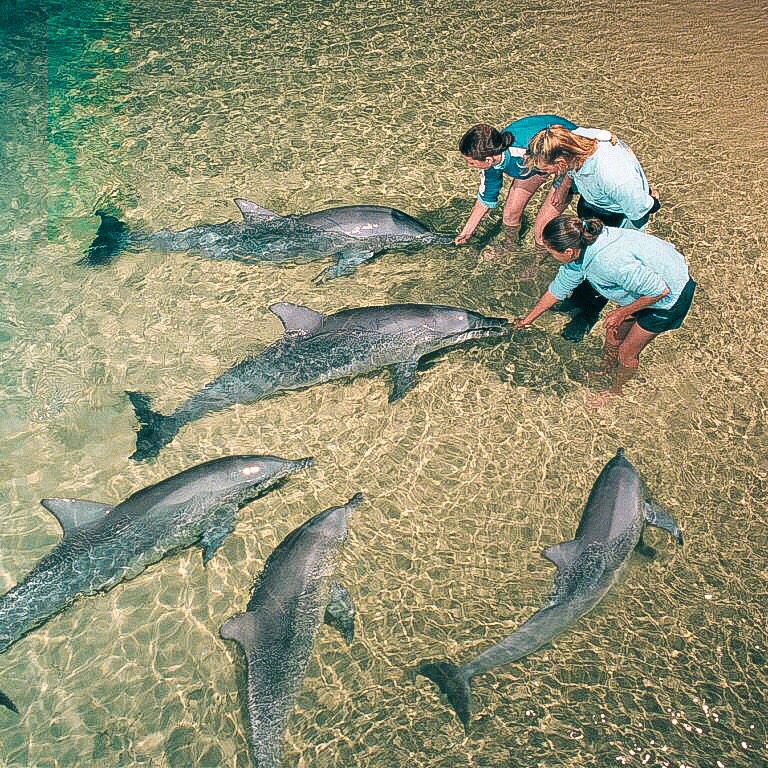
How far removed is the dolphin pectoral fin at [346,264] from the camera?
8.41 m

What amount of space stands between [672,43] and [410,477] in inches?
440

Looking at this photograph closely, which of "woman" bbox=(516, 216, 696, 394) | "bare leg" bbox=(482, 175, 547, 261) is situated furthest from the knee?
"bare leg" bbox=(482, 175, 547, 261)

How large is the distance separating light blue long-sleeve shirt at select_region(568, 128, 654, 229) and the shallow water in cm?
194

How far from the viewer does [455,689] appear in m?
5.34

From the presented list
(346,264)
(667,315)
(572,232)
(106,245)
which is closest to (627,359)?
(667,315)

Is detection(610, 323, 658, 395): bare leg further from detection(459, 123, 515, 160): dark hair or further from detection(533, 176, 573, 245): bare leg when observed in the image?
detection(459, 123, 515, 160): dark hair

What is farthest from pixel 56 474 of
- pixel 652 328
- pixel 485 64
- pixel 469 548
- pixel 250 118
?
pixel 485 64

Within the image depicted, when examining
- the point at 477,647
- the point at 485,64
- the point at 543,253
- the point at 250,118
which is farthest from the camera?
the point at 485,64

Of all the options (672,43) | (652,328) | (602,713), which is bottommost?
(602,713)

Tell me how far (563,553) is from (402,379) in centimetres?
253

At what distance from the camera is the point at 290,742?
16.9 feet

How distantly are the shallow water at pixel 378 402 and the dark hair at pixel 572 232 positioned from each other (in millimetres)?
2116

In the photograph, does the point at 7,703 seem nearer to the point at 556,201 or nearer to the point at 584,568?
the point at 584,568

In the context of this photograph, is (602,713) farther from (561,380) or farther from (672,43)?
(672,43)
